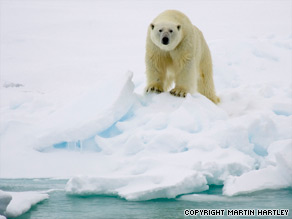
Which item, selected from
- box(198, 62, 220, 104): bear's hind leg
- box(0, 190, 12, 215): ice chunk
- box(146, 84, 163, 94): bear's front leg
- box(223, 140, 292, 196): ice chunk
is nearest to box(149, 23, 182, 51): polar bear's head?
box(146, 84, 163, 94): bear's front leg

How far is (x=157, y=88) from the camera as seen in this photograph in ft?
18.4

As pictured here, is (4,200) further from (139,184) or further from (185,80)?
(185,80)

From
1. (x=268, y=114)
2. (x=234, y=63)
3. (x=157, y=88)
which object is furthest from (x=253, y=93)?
(x=234, y=63)

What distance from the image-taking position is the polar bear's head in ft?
16.9

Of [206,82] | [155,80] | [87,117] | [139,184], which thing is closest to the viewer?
[139,184]

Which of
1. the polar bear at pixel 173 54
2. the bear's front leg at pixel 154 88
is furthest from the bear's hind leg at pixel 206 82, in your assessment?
the bear's front leg at pixel 154 88

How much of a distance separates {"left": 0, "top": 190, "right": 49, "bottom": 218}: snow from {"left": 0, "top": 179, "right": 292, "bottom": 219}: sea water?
0.04 m

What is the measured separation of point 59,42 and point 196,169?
14.4 meters

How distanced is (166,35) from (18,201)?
2630 mm

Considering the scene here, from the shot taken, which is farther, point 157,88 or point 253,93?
point 253,93

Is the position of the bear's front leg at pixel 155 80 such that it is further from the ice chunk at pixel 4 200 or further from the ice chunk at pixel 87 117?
the ice chunk at pixel 4 200

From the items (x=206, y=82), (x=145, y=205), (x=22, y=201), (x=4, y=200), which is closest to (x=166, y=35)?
(x=206, y=82)

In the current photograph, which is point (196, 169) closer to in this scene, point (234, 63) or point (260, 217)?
point (260, 217)

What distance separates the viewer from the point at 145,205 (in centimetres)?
343
